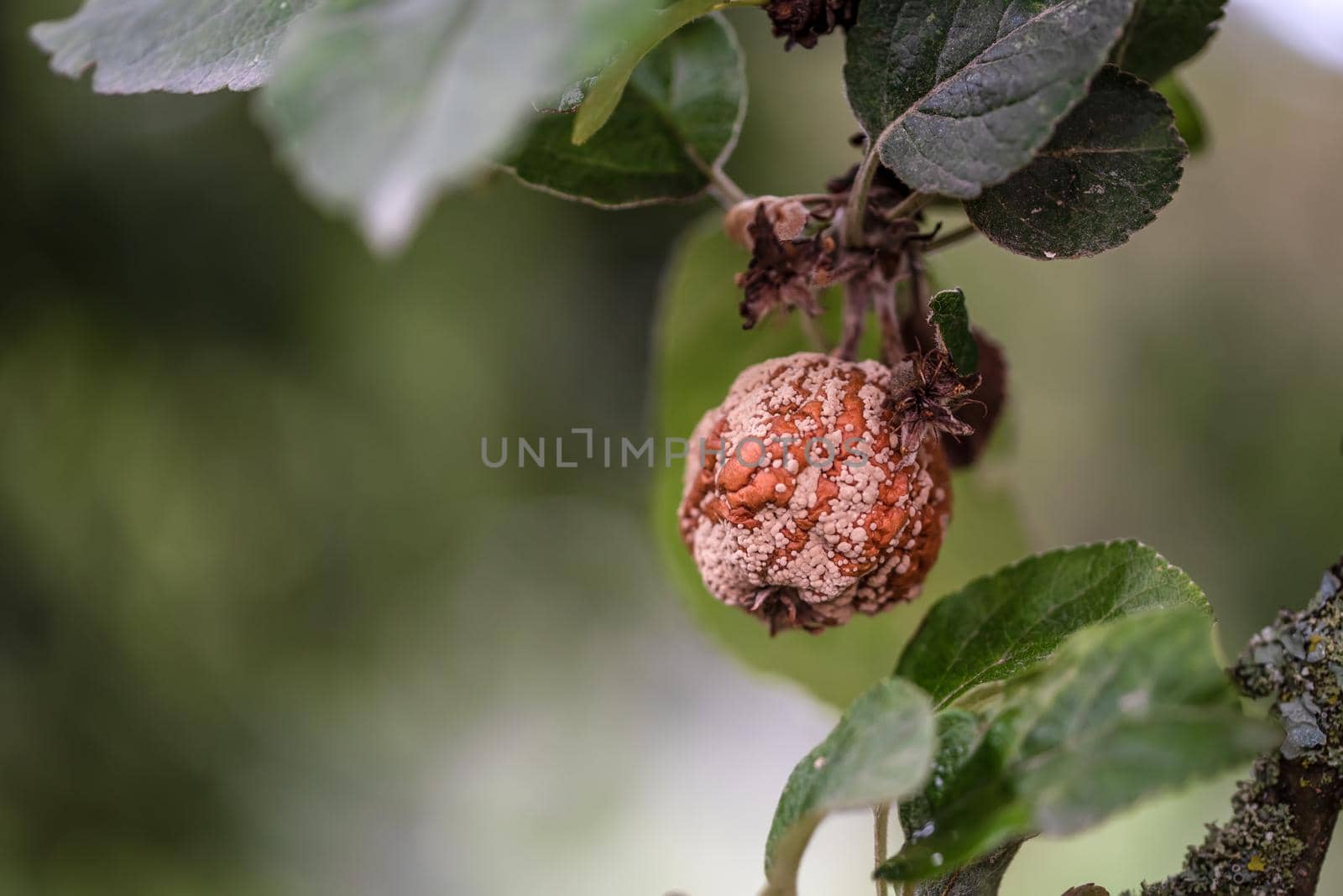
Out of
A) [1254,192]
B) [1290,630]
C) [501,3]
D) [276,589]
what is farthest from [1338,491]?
A: [501,3]

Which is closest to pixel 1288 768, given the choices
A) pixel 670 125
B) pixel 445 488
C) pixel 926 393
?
pixel 926 393

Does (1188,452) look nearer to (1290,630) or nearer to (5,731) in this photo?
(1290,630)

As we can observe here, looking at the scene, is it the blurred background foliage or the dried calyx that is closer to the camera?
the dried calyx

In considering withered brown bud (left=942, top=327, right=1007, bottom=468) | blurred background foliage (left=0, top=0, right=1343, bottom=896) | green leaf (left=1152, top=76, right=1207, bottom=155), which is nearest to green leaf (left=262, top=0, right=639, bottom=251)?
withered brown bud (left=942, top=327, right=1007, bottom=468)

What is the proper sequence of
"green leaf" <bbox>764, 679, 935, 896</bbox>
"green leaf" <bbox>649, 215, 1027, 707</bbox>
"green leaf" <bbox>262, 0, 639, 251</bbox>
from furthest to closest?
1. "green leaf" <bbox>649, 215, 1027, 707</bbox>
2. "green leaf" <bbox>764, 679, 935, 896</bbox>
3. "green leaf" <bbox>262, 0, 639, 251</bbox>

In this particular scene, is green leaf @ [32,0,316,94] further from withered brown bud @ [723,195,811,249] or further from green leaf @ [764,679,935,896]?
green leaf @ [764,679,935,896]

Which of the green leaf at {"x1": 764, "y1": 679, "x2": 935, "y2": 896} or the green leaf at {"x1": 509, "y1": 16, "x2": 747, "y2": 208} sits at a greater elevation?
the green leaf at {"x1": 509, "y1": 16, "x2": 747, "y2": 208}

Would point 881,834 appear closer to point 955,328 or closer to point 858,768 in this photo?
point 858,768
